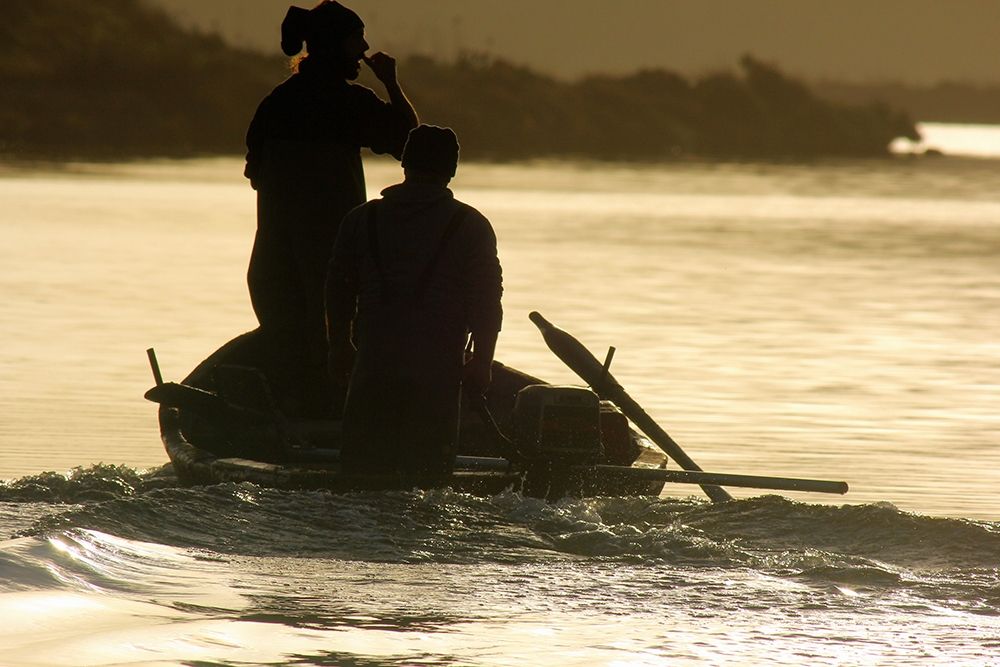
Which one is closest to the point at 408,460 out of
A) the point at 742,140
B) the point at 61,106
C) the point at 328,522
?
the point at 328,522

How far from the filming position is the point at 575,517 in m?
9.22

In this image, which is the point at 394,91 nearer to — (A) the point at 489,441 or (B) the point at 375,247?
(B) the point at 375,247

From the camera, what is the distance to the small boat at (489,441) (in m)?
9.13

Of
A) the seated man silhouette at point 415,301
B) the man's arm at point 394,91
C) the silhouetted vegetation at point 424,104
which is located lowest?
the seated man silhouette at point 415,301

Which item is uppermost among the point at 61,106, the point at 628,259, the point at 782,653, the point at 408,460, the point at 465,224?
the point at 61,106

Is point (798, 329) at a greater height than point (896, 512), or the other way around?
point (798, 329)

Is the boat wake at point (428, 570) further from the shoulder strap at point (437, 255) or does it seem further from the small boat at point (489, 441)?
the shoulder strap at point (437, 255)

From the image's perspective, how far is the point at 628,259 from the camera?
34.2 m

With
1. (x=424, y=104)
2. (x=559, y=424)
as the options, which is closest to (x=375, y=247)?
(x=559, y=424)

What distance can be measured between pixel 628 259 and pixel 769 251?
5471 mm

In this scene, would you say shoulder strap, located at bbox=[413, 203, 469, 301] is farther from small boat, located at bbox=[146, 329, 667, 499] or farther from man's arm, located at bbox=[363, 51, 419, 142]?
man's arm, located at bbox=[363, 51, 419, 142]

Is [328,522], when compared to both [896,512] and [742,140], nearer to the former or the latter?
[896,512]

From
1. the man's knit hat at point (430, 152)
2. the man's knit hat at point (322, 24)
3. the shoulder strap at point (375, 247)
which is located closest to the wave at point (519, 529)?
the shoulder strap at point (375, 247)

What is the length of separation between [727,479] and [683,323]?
43.3 ft
